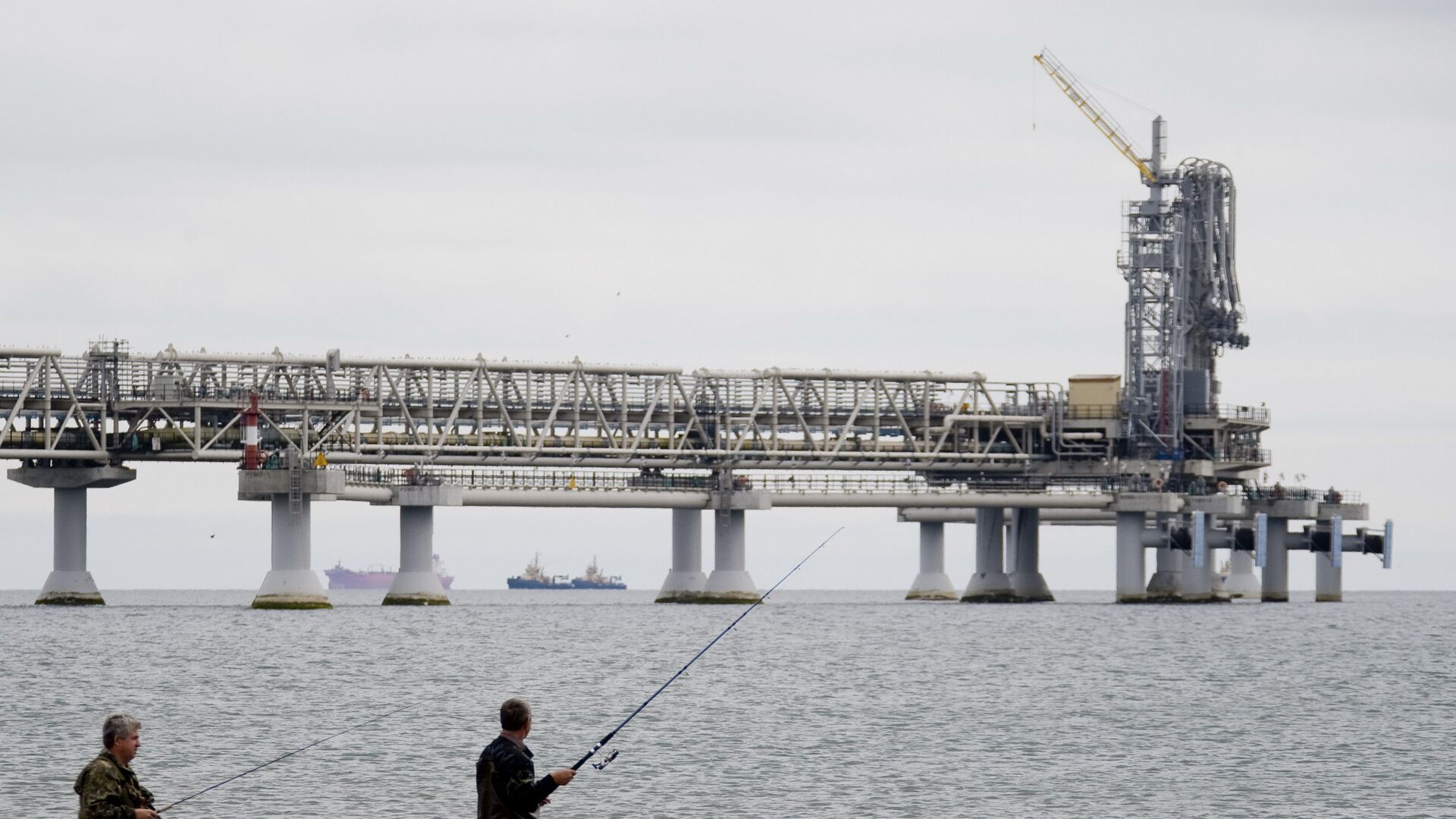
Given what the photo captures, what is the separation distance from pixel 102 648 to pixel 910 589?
93947 mm

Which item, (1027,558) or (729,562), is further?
(1027,558)

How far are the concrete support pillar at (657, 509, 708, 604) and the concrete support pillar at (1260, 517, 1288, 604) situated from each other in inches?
1838

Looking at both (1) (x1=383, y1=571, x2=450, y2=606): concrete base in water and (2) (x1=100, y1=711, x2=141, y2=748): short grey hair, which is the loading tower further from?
(2) (x1=100, y1=711, x2=141, y2=748): short grey hair

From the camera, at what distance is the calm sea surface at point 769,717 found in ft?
149

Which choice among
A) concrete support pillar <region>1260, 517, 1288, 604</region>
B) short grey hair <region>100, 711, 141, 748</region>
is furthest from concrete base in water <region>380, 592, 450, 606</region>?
short grey hair <region>100, 711, 141, 748</region>

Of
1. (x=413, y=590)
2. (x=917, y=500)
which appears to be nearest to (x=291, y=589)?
(x=413, y=590)

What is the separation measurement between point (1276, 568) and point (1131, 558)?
76.7 feet

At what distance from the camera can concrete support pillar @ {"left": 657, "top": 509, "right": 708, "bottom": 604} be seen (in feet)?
485

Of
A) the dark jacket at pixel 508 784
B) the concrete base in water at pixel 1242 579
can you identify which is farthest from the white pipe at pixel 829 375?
the dark jacket at pixel 508 784

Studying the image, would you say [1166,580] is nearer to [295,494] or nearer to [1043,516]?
[1043,516]

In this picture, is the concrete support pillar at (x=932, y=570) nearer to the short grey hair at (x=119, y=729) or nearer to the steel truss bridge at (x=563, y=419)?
the steel truss bridge at (x=563, y=419)

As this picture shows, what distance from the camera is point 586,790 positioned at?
4662 centimetres

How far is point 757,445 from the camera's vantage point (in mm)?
159375

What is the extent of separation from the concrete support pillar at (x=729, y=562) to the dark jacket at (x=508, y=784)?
120 meters
